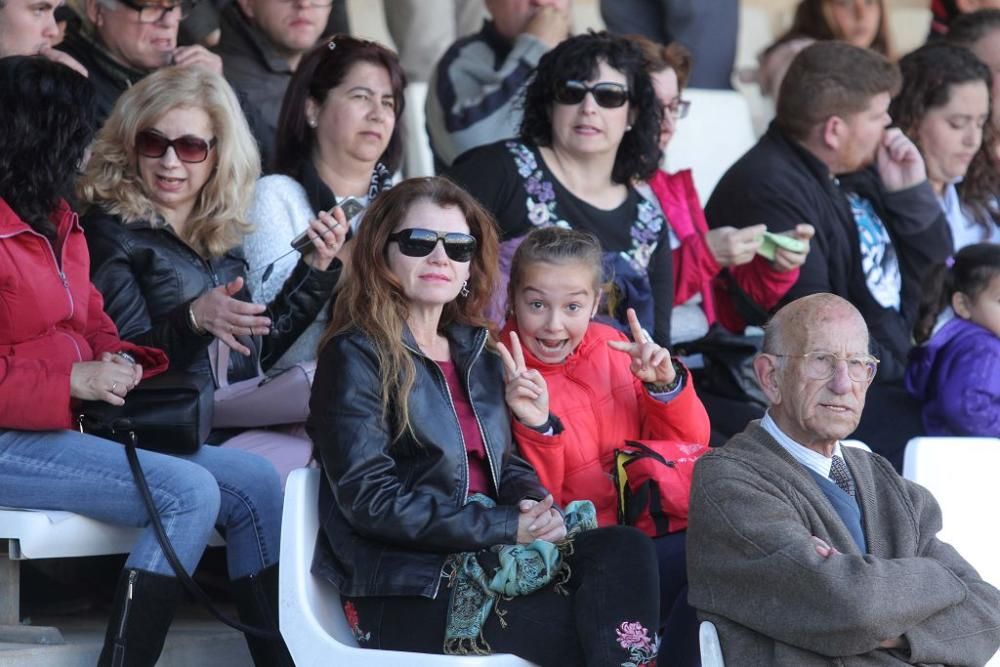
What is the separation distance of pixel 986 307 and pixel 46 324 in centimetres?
271

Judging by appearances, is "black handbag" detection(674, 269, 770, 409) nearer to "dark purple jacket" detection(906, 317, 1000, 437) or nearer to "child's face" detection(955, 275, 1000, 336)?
"dark purple jacket" detection(906, 317, 1000, 437)

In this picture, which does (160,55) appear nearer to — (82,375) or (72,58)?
(72,58)

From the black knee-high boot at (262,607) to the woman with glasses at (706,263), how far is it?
175 centimetres

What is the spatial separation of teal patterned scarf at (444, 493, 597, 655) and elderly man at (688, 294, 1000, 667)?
0.30 metres

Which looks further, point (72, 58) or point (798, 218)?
point (798, 218)

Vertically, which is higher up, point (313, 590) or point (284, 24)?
point (284, 24)

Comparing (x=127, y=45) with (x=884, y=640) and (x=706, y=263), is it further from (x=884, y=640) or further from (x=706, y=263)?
(x=884, y=640)

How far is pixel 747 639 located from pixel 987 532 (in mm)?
1060

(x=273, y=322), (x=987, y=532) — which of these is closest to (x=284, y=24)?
(x=273, y=322)

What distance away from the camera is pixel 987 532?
3701mm

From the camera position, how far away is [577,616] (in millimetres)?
3084

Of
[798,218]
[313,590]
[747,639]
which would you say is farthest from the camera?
[798,218]

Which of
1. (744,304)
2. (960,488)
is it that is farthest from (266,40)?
(960,488)

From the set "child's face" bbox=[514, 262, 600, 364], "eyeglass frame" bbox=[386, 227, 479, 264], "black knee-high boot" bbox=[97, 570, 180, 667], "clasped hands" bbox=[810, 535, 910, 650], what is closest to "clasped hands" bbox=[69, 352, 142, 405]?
"black knee-high boot" bbox=[97, 570, 180, 667]
